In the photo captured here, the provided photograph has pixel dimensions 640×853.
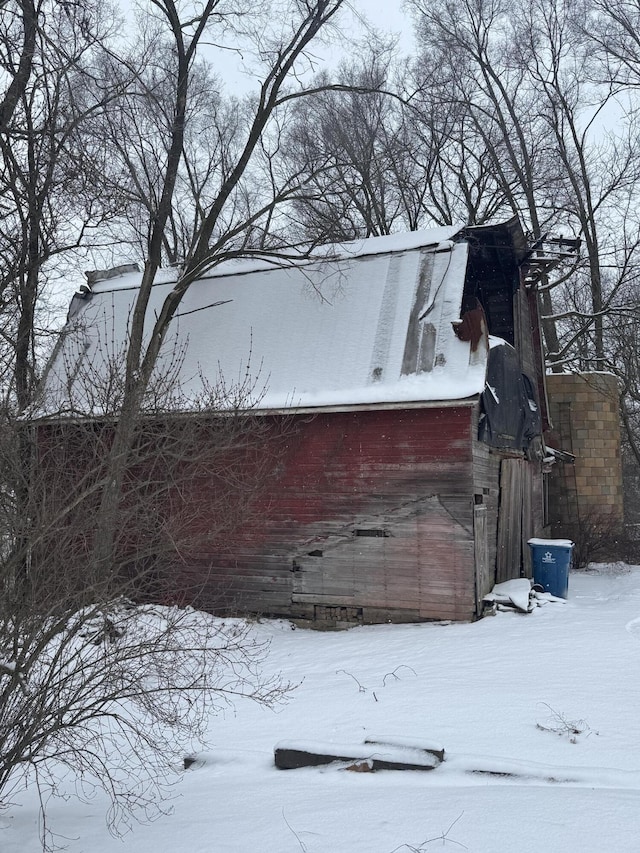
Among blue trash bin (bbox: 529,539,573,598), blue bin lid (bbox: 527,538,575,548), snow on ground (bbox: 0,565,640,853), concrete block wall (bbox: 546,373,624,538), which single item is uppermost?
concrete block wall (bbox: 546,373,624,538)

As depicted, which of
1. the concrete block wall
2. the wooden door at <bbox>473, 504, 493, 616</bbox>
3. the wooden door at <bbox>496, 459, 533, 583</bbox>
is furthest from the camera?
the concrete block wall

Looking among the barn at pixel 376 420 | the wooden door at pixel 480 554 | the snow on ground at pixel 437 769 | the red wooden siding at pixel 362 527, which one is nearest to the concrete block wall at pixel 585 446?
the barn at pixel 376 420

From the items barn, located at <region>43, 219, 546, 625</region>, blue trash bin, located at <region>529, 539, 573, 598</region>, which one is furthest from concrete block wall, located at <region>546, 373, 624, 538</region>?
blue trash bin, located at <region>529, 539, 573, 598</region>

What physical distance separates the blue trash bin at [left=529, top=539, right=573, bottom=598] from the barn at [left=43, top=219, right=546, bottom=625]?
26.4 inches

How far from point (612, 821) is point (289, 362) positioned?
8467 mm

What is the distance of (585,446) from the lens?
18141 mm

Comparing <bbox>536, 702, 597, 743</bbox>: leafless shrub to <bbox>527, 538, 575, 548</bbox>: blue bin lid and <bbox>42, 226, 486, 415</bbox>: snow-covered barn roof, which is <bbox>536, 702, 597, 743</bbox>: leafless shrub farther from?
<bbox>527, 538, 575, 548</bbox>: blue bin lid

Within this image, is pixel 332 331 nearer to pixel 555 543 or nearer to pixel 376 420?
pixel 376 420

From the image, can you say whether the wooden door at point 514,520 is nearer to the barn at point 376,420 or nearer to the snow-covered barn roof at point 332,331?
the barn at point 376,420

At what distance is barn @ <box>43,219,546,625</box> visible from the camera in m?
9.85

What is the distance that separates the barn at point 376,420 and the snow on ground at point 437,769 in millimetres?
1923

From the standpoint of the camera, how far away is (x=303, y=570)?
10.8 meters

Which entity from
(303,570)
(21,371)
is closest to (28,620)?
(21,371)

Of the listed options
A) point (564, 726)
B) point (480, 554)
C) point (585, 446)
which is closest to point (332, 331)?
point (480, 554)
